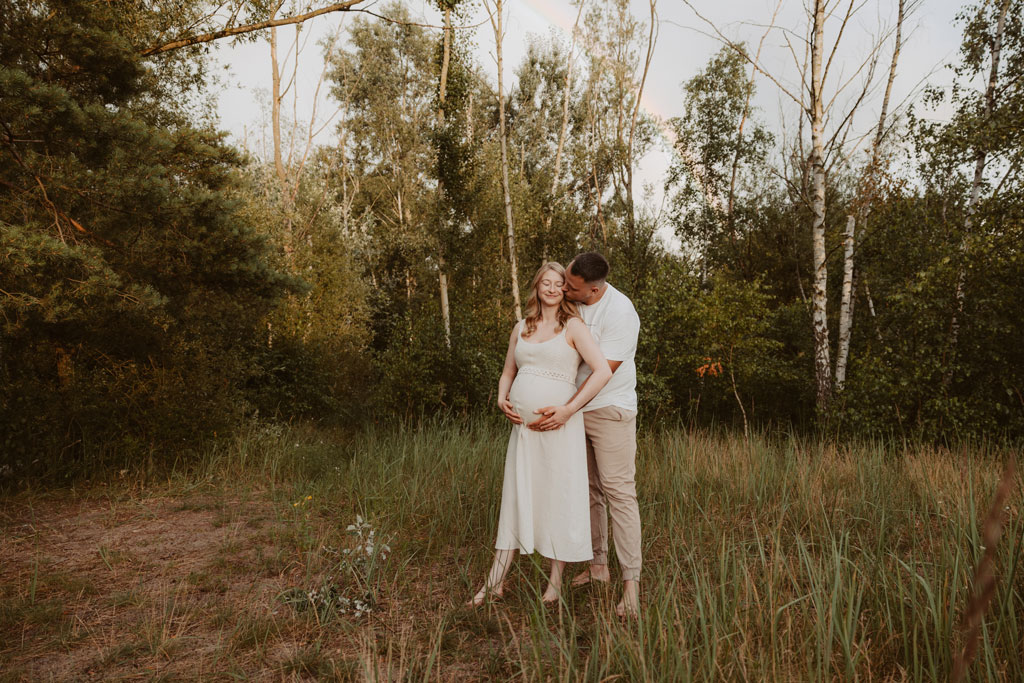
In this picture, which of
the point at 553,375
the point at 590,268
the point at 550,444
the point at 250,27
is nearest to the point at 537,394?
the point at 553,375

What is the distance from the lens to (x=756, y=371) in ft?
44.2

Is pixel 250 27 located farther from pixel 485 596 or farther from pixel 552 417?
pixel 485 596

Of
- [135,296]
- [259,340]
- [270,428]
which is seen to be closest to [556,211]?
[259,340]

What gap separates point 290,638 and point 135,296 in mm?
3734

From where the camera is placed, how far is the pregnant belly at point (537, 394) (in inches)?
135

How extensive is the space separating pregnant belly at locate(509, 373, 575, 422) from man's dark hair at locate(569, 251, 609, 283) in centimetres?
62

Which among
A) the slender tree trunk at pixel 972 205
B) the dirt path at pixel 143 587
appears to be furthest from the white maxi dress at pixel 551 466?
the slender tree trunk at pixel 972 205

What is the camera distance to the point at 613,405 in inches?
140

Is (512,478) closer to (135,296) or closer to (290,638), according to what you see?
(290,638)

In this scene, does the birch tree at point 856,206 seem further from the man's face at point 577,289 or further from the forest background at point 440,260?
the man's face at point 577,289

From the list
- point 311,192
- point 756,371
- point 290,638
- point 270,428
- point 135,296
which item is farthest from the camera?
point 311,192

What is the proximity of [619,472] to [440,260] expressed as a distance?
9.33m

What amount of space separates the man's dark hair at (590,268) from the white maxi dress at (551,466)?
357mm

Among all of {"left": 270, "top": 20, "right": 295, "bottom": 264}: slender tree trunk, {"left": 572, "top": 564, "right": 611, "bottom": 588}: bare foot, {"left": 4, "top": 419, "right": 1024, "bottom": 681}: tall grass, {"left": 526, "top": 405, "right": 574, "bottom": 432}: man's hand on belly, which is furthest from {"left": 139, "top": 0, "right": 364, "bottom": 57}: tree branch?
{"left": 270, "top": 20, "right": 295, "bottom": 264}: slender tree trunk
